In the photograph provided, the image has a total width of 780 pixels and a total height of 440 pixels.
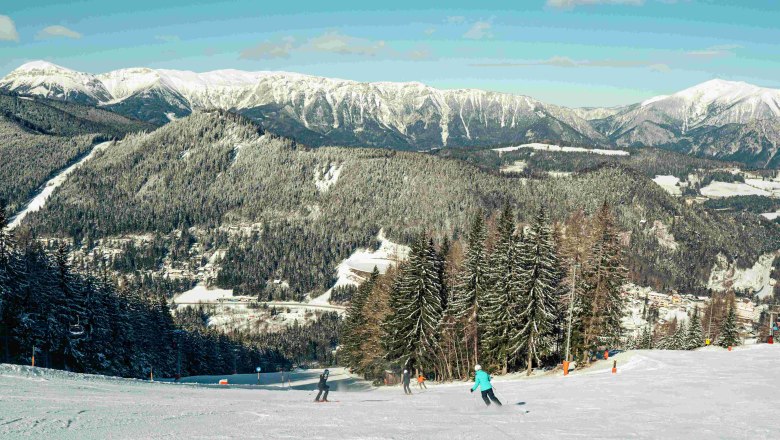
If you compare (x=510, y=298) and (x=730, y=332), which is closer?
(x=510, y=298)

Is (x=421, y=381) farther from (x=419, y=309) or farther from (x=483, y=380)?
(x=419, y=309)

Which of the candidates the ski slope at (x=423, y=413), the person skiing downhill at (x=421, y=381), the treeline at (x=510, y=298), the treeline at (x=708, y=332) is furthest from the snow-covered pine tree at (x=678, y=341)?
the ski slope at (x=423, y=413)

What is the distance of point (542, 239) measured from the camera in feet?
165

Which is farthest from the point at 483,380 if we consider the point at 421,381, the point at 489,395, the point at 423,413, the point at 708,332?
the point at 708,332

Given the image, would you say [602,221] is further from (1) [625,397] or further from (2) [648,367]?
(1) [625,397]

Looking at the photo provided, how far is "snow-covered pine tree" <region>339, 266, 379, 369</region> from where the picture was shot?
3260 inches

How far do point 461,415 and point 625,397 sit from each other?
9553mm

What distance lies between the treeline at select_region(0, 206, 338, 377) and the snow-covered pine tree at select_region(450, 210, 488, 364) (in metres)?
36.0

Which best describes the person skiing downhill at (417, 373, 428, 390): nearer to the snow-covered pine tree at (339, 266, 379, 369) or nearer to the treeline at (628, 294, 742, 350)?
the snow-covered pine tree at (339, 266, 379, 369)

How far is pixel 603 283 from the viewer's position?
50250 mm

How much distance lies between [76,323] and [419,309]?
35111 millimetres

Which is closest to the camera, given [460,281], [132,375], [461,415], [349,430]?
[349,430]

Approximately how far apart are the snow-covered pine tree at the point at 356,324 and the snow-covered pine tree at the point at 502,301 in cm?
2742

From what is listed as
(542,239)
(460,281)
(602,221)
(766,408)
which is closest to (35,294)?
(460,281)
